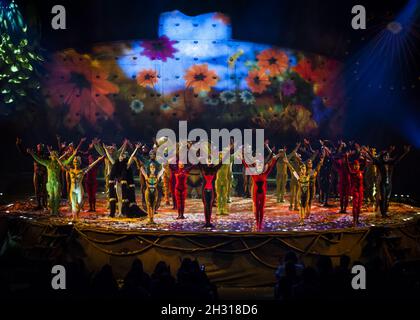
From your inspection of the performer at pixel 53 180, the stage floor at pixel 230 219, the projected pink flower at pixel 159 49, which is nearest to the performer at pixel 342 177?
the stage floor at pixel 230 219

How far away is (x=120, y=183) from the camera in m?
9.68

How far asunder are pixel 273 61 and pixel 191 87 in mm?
2348

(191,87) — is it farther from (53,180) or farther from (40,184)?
(53,180)

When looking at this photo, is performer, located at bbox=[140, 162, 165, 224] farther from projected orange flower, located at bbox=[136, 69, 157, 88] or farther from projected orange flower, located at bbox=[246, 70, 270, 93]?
projected orange flower, located at bbox=[246, 70, 270, 93]

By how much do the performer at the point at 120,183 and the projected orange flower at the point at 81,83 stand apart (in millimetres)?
4753

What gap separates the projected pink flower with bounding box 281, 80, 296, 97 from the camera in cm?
1423

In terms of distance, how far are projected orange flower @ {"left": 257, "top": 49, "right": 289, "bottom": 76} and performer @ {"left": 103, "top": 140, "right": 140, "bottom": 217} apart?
18.8ft

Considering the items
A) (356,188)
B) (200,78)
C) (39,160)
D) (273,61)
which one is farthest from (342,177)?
(39,160)

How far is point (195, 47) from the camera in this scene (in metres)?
14.0

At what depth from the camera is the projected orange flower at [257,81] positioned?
14.1 meters

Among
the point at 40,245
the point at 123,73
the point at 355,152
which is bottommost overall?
the point at 40,245

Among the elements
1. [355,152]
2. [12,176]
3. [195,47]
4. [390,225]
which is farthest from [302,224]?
[12,176]
